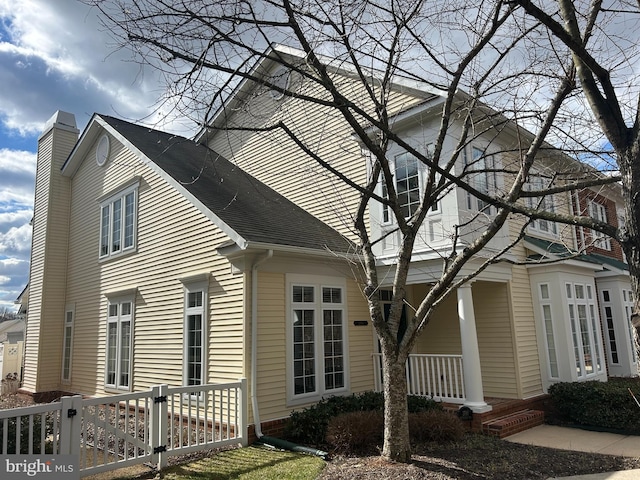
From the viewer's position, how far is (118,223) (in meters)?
14.0

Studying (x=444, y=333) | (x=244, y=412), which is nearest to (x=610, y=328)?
(x=444, y=333)

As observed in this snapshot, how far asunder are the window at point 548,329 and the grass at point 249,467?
7.00 metres

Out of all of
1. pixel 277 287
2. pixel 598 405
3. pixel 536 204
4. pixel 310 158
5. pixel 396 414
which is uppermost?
pixel 310 158

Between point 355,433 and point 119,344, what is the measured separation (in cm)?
798

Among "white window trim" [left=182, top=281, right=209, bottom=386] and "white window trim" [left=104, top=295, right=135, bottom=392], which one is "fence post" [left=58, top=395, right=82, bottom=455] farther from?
"white window trim" [left=104, top=295, right=135, bottom=392]

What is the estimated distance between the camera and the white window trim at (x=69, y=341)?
1536 cm

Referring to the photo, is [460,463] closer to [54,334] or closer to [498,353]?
[498,353]

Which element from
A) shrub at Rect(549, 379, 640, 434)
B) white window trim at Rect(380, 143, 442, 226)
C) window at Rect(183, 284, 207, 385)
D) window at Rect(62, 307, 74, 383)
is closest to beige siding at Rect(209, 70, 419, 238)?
white window trim at Rect(380, 143, 442, 226)

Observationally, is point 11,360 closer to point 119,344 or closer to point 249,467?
point 119,344

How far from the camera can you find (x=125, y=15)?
17.6 feet

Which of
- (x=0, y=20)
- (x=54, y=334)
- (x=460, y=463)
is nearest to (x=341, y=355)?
(x=460, y=463)

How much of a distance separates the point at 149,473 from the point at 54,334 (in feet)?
36.4

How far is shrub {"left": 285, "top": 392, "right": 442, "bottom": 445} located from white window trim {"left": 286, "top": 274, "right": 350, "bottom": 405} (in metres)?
0.26

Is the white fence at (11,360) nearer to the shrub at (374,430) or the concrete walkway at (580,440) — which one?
the shrub at (374,430)
